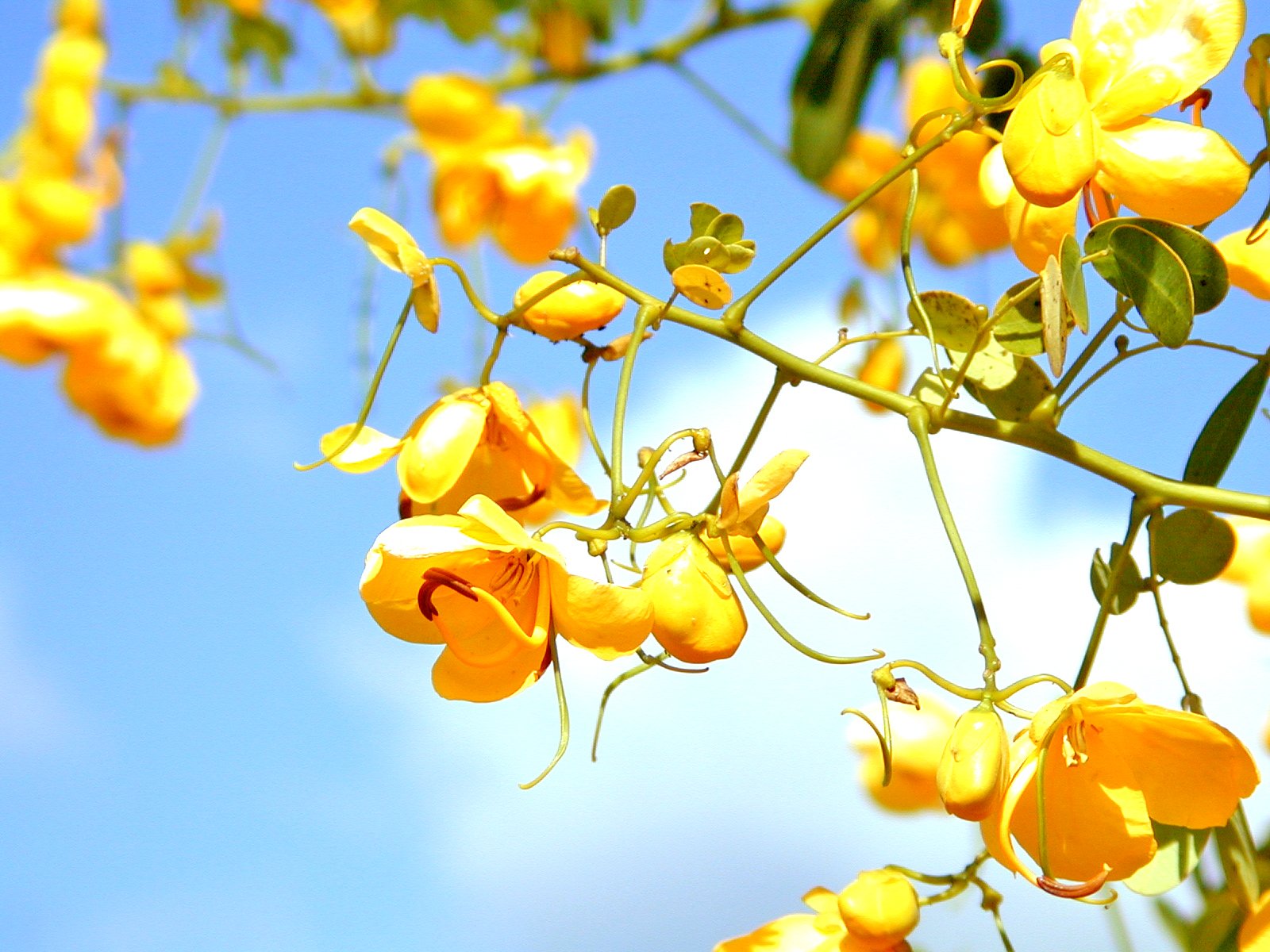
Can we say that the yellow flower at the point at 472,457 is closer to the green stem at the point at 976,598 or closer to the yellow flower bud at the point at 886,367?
the green stem at the point at 976,598

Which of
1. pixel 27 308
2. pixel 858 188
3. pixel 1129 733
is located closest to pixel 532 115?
pixel 858 188

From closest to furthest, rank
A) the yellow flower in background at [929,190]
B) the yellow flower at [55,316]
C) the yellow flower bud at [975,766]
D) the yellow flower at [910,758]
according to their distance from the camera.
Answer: the yellow flower bud at [975,766] → the yellow flower at [910,758] → the yellow flower in background at [929,190] → the yellow flower at [55,316]

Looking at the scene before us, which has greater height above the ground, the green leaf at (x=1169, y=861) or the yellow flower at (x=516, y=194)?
the yellow flower at (x=516, y=194)

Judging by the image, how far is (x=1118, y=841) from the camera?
554 mm

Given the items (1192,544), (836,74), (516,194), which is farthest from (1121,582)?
(516,194)

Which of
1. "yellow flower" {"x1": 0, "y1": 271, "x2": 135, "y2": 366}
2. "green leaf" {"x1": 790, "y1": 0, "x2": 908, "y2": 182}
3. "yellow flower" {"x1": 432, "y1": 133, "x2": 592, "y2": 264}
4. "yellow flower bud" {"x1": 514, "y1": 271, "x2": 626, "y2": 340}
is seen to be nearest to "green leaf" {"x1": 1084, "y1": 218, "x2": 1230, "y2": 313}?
"yellow flower bud" {"x1": 514, "y1": 271, "x2": 626, "y2": 340}

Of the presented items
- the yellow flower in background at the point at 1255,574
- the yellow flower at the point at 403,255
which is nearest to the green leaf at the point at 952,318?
the yellow flower at the point at 403,255

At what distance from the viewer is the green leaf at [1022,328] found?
62 centimetres

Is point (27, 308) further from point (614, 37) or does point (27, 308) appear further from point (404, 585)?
point (404, 585)

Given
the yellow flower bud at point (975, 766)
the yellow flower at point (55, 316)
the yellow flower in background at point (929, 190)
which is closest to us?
the yellow flower bud at point (975, 766)

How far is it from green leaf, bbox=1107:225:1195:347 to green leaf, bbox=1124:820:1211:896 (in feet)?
0.85

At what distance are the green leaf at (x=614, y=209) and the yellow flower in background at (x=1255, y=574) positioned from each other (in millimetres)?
611

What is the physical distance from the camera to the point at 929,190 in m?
1.55

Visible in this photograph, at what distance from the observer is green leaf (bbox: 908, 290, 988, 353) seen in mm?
624
